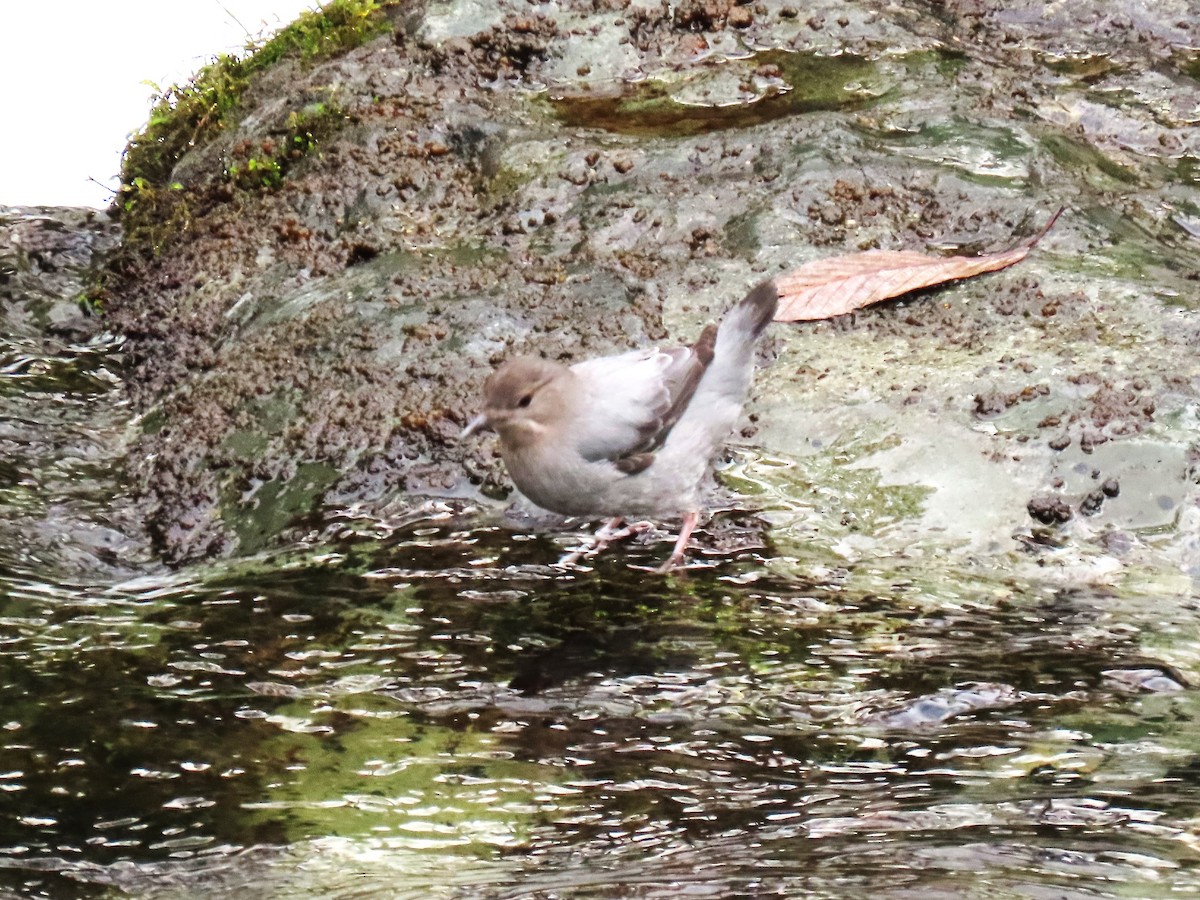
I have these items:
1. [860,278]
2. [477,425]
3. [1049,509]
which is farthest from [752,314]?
[1049,509]

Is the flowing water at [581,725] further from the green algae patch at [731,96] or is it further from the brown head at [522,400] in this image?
the green algae patch at [731,96]

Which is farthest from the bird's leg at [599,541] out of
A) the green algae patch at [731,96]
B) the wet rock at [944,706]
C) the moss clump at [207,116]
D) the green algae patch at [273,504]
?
the moss clump at [207,116]

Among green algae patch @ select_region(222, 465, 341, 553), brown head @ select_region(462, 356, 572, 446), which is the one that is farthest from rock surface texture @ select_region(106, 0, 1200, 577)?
brown head @ select_region(462, 356, 572, 446)

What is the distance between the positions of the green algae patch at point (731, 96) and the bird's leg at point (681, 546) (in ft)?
7.66

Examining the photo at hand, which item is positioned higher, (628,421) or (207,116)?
(207,116)

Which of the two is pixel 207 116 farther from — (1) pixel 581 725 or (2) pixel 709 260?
(1) pixel 581 725

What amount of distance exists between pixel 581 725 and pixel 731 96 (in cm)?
398

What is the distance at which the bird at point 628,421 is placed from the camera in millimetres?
4266

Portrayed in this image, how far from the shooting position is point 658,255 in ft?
17.3

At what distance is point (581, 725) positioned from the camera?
3.23 meters

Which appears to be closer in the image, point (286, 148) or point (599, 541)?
A: point (599, 541)

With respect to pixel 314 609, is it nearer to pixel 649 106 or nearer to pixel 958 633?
pixel 958 633

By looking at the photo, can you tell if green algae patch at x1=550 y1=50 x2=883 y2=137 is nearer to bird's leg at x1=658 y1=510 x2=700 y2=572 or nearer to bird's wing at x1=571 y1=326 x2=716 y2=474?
bird's wing at x1=571 y1=326 x2=716 y2=474

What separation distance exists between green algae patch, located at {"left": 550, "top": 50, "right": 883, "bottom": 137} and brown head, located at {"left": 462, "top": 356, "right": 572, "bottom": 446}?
6.85 ft
